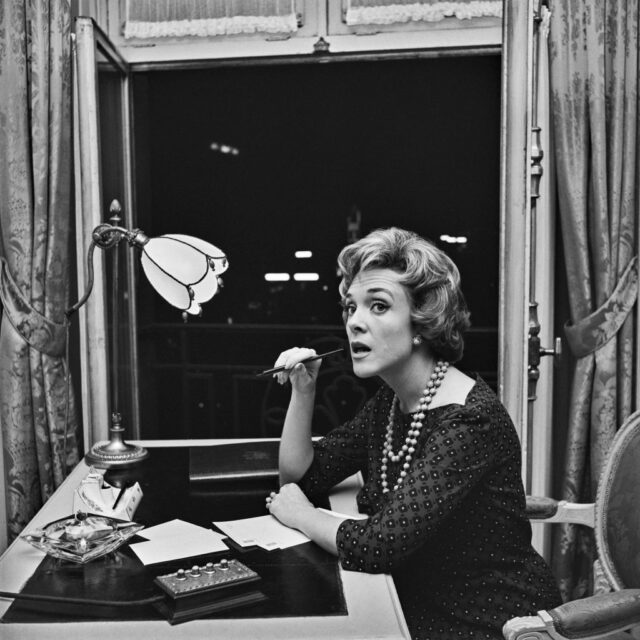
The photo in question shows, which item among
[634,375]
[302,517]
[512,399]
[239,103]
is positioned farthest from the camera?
[239,103]

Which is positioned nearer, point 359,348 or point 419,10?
point 359,348

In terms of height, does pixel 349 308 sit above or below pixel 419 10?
below

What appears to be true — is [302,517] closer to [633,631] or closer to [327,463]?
[327,463]

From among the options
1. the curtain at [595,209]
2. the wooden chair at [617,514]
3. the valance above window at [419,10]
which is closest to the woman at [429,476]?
the wooden chair at [617,514]

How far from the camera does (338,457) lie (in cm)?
168

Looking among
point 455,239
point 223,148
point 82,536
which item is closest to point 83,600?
point 82,536

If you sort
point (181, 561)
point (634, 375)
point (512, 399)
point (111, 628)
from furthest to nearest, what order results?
point (634, 375) → point (512, 399) → point (181, 561) → point (111, 628)

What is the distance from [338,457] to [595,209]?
1134mm

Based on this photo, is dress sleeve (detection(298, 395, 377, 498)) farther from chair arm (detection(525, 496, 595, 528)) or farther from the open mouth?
chair arm (detection(525, 496, 595, 528))

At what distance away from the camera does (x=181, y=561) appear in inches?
50.7

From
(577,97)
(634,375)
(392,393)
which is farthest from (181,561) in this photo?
(577,97)

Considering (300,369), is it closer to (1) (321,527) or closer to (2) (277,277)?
(1) (321,527)

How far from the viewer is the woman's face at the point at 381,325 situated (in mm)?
1472

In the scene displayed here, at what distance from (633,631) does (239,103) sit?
105 inches
